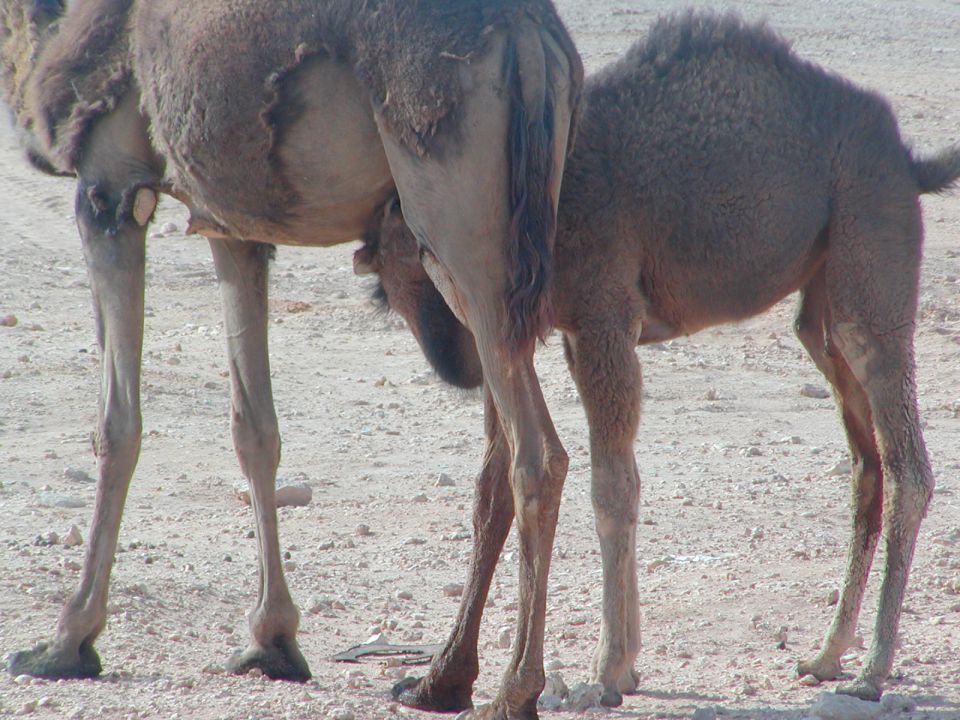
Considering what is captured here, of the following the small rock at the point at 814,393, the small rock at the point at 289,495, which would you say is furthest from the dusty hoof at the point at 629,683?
the small rock at the point at 814,393

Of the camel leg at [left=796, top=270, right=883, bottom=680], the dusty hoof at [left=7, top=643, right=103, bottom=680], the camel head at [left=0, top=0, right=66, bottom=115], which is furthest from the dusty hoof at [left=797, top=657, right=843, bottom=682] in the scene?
the camel head at [left=0, top=0, right=66, bottom=115]

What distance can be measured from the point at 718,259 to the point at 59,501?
4.23 m

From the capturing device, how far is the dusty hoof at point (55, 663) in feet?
17.6

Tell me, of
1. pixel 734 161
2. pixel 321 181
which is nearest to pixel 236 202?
pixel 321 181

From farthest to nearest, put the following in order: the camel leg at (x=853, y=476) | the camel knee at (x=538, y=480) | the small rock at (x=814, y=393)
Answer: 1. the small rock at (x=814, y=393)
2. the camel leg at (x=853, y=476)
3. the camel knee at (x=538, y=480)

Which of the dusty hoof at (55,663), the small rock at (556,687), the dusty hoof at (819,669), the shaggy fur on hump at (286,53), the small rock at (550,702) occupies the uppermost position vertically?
the shaggy fur on hump at (286,53)

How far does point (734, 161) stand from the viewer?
5.89 meters

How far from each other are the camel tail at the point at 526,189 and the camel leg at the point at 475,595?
78 cm

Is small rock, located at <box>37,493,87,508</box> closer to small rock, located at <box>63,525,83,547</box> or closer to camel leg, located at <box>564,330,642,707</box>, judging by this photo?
small rock, located at <box>63,525,83,547</box>

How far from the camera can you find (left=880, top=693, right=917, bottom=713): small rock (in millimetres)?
5316

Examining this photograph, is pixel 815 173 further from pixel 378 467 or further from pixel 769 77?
pixel 378 467

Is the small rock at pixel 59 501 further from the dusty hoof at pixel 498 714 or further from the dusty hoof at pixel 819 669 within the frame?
the dusty hoof at pixel 819 669

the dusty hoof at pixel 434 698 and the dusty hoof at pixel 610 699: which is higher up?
the dusty hoof at pixel 434 698

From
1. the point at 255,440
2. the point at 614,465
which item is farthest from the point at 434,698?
the point at 255,440
